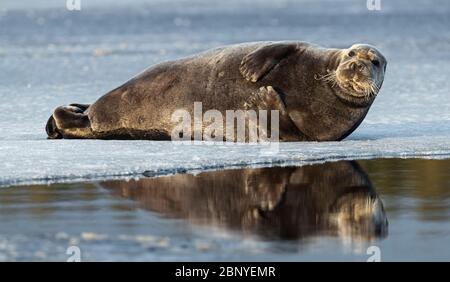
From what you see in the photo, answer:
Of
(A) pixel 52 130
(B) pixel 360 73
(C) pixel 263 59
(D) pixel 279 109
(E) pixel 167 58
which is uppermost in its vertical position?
(C) pixel 263 59

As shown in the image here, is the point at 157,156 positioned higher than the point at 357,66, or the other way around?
the point at 357,66

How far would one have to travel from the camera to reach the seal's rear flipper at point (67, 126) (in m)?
9.48

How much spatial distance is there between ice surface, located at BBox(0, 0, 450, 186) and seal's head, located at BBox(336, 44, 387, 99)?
39 cm

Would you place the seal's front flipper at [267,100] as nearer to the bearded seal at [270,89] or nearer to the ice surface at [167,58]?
the bearded seal at [270,89]

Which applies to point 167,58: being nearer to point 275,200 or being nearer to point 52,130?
point 52,130

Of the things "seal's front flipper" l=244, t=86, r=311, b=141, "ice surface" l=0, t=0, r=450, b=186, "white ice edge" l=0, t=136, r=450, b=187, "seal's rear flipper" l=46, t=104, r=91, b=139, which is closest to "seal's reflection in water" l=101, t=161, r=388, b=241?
"white ice edge" l=0, t=136, r=450, b=187

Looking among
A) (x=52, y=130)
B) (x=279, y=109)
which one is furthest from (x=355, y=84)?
(x=52, y=130)

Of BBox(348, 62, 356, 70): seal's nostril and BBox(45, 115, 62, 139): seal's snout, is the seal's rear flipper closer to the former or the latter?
BBox(45, 115, 62, 139): seal's snout

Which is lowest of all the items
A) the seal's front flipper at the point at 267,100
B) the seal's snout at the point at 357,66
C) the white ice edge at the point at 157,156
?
the white ice edge at the point at 157,156

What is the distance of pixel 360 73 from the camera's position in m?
8.95

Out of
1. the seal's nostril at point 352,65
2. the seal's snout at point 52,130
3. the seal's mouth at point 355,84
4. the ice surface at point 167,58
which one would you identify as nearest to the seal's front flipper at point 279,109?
the ice surface at point 167,58

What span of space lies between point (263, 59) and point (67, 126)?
5.47 feet

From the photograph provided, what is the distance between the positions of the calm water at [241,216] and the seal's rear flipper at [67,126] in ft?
7.69
